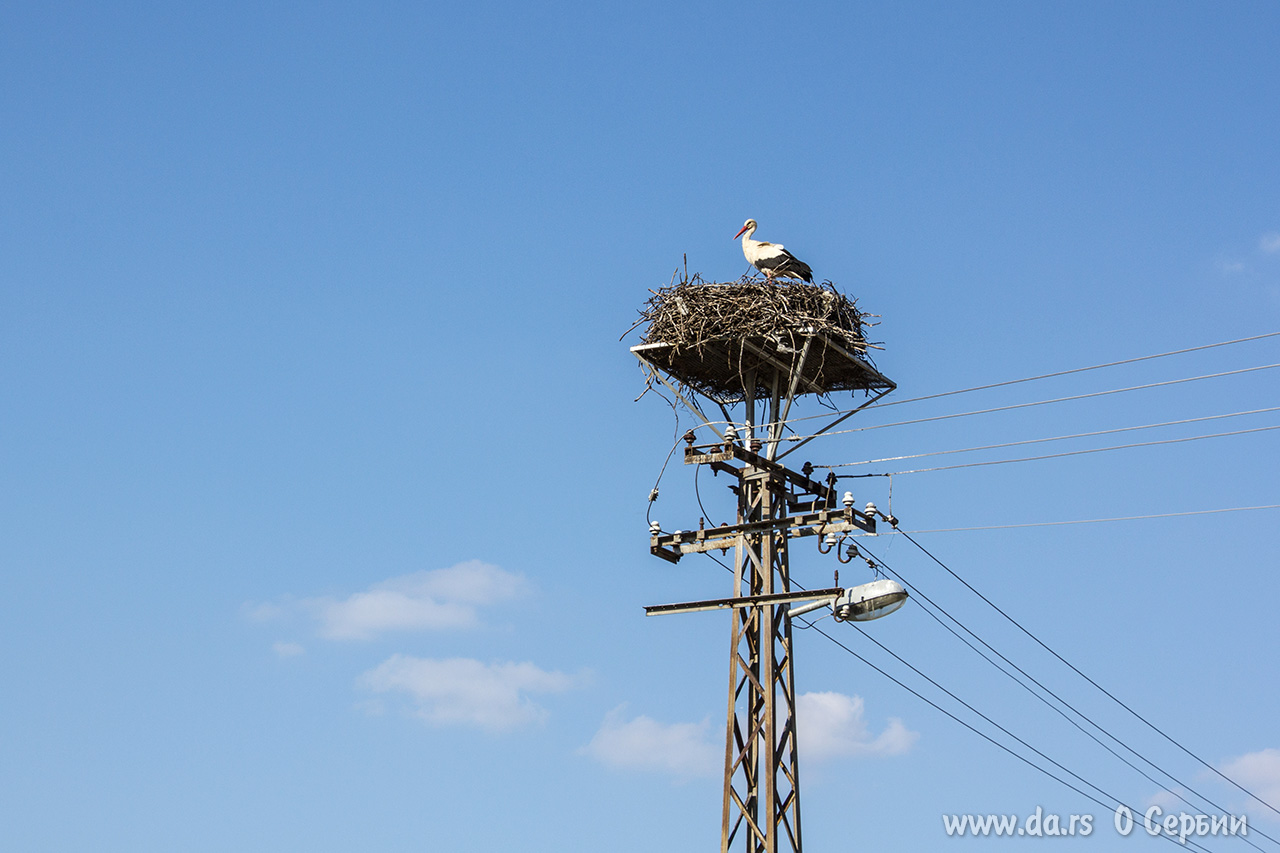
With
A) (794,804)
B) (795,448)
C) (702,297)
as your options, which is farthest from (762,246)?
(794,804)

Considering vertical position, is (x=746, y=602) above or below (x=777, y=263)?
below

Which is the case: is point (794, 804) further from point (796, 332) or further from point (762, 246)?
point (762, 246)

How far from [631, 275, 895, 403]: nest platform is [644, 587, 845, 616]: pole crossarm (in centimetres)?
264

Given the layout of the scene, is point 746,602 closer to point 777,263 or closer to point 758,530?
point 758,530

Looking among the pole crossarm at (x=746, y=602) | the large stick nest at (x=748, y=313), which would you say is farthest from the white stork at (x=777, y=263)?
the pole crossarm at (x=746, y=602)

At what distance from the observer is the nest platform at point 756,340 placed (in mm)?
15617

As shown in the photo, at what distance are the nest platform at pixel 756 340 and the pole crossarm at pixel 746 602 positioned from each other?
8.66 feet

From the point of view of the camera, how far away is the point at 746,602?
14344mm

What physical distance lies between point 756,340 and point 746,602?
2935 millimetres

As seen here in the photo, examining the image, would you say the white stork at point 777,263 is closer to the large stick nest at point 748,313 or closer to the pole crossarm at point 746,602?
the large stick nest at point 748,313

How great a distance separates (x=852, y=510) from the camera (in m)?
14.4

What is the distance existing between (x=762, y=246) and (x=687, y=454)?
3.24m

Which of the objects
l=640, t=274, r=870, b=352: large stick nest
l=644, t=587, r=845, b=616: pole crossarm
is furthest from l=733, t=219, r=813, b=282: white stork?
l=644, t=587, r=845, b=616: pole crossarm

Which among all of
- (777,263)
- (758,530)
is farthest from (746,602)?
(777,263)
